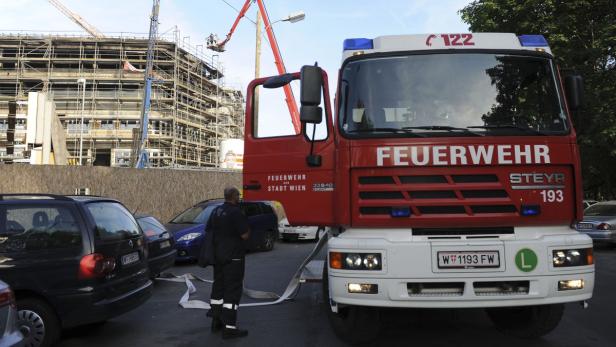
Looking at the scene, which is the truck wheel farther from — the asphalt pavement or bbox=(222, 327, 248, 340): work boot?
bbox=(222, 327, 248, 340): work boot

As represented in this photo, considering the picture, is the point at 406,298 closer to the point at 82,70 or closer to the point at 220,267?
the point at 220,267

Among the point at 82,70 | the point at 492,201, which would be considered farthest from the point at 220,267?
the point at 82,70

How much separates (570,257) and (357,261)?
179 cm

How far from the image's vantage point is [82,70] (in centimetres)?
6400

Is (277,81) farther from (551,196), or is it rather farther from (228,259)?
(551,196)

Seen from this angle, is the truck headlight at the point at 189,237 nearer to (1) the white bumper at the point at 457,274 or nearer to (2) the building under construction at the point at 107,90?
(1) the white bumper at the point at 457,274

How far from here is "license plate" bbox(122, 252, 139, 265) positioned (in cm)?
582

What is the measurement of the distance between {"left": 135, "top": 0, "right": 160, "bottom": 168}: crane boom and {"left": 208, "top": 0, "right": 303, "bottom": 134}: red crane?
8.67 metres

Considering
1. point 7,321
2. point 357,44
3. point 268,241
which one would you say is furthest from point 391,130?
point 268,241

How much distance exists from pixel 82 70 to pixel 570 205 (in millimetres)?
67767

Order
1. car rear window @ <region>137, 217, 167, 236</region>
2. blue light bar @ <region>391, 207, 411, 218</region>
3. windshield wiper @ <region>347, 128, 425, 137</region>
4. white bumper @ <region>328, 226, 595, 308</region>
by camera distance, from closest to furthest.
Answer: white bumper @ <region>328, 226, 595, 308</region>, blue light bar @ <region>391, 207, 411, 218</region>, windshield wiper @ <region>347, 128, 425, 137</region>, car rear window @ <region>137, 217, 167, 236</region>

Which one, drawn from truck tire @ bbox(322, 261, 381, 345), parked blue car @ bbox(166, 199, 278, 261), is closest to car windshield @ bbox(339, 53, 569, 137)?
truck tire @ bbox(322, 261, 381, 345)

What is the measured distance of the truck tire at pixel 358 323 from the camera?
509 centimetres

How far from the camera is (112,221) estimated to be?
602 cm
